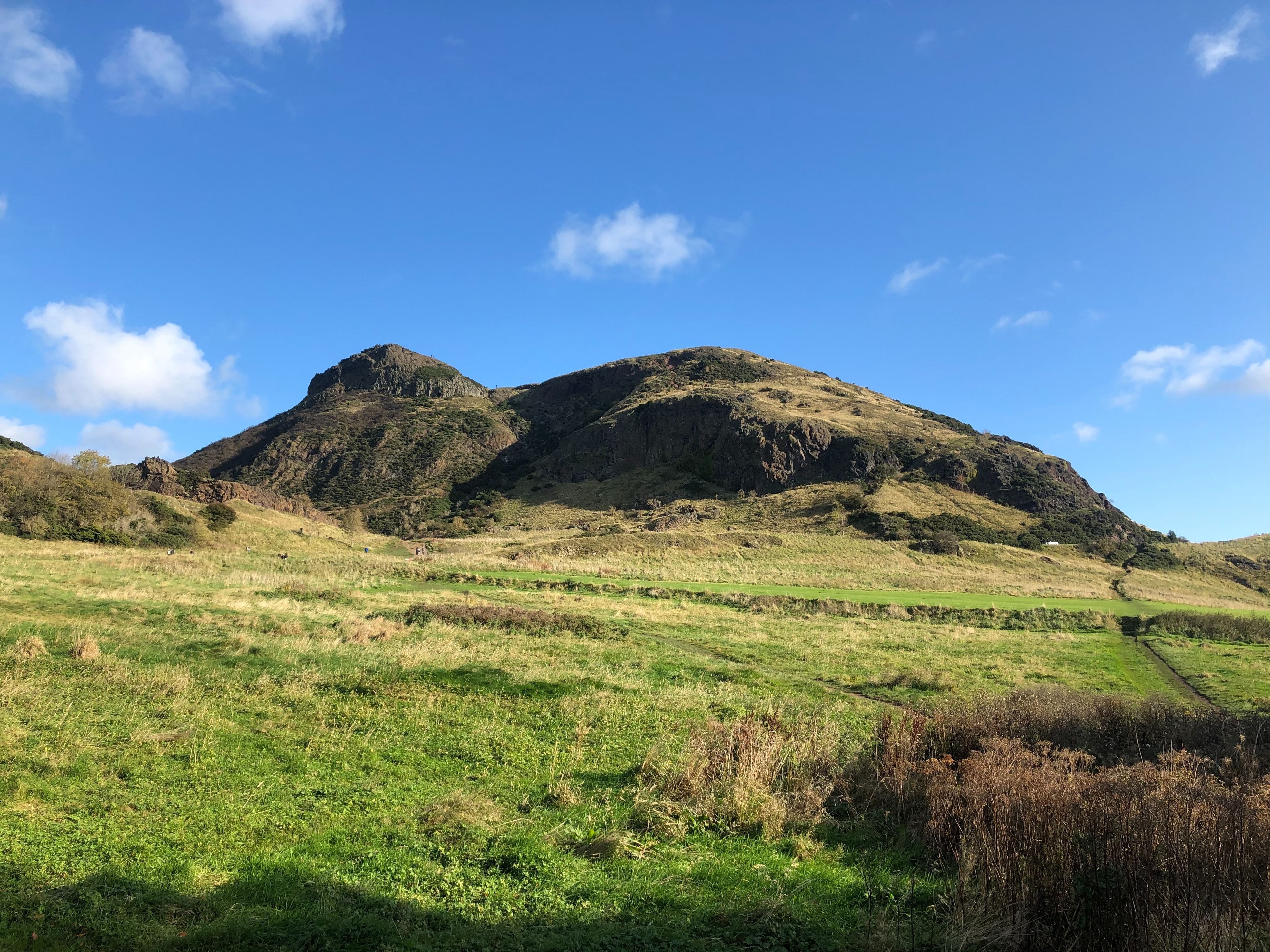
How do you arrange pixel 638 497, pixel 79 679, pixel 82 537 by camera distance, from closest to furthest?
pixel 79 679, pixel 82 537, pixel 638 497

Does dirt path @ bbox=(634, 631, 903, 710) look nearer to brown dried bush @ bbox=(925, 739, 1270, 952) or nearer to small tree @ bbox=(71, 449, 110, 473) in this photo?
brown dried bush @ bbox=(925, 739, 1270, 952)

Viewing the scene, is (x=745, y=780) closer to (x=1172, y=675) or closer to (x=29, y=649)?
(x=29, y=649)

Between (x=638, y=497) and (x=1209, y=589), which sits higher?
(x=638, y=497)

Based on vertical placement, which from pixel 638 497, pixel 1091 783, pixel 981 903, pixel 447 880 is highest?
pixel 638 497

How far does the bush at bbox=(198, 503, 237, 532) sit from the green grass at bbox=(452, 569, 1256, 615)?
28035mm

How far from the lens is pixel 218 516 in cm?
6159

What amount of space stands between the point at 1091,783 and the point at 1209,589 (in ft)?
274

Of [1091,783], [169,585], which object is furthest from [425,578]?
[1091,783]

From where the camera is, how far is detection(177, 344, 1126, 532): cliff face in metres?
104

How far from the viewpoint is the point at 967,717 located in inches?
422

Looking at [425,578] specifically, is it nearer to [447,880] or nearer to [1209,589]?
[447,880]

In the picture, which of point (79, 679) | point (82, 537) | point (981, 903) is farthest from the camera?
point (82, 537)

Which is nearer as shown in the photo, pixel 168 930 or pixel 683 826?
pixel 168 930

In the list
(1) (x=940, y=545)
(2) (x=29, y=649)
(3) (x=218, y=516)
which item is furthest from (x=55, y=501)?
(1) (x=940, y=545)
